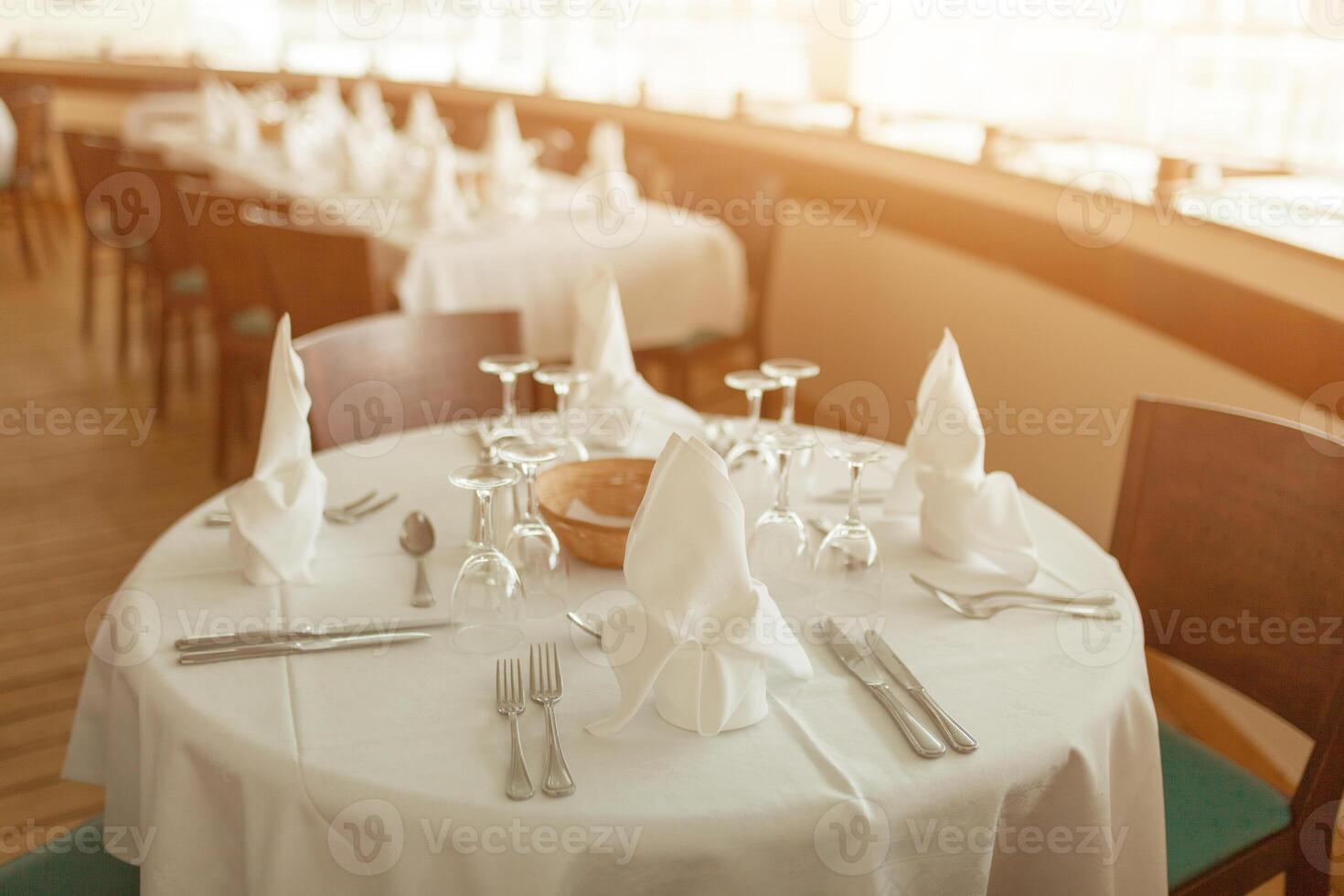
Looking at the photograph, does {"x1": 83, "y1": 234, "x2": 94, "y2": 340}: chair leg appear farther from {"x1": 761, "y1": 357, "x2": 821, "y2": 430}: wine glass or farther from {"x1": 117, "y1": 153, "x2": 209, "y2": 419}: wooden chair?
{"x1": 761, "y1": 357, "x2": 821, "y2": 430}: wine glass

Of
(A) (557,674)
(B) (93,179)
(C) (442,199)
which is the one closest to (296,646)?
(A) (557,674)

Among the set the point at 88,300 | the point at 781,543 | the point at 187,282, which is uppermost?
the point at 781,543

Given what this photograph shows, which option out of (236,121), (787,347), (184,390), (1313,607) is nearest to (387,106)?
(236,121)

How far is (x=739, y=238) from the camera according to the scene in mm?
4656

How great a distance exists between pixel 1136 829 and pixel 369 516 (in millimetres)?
1223

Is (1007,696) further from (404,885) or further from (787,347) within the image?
(787,347)

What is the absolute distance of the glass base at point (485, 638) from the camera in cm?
143

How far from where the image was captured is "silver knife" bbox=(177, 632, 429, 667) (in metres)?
1.39

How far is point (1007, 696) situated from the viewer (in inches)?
53.0

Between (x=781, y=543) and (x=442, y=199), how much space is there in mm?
2979

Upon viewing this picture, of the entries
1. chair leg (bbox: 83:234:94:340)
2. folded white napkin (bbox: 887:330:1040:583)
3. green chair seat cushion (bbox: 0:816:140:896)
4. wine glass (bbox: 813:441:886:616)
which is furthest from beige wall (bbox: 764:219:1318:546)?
chair leg (bbox: 83:234:94:340)

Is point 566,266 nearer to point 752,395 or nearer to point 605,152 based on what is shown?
point 605,152

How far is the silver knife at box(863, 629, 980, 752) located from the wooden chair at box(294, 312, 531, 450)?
1363 millimetres

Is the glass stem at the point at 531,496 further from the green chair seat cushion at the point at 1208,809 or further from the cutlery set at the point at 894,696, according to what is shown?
the green chair seat cushion at the point at 1208,809
